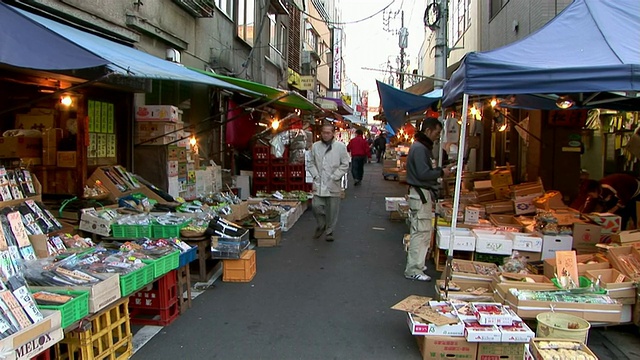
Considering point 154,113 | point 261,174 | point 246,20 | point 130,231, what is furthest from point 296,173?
point 130,231

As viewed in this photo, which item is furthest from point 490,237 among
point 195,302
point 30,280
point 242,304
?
point 30,280

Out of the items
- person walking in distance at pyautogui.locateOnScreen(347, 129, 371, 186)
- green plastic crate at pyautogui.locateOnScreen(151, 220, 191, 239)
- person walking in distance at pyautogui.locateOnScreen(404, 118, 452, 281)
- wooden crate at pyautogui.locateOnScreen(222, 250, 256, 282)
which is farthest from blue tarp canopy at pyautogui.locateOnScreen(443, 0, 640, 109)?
person walking in distance at pyautogui.locateOnScreen(347, 129, 371, 186)

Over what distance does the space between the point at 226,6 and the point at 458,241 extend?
10.4 m

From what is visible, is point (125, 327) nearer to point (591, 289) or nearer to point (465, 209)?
point (591, 289)

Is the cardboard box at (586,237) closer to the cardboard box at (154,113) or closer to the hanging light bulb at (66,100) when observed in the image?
the cardboard box at (154,113)

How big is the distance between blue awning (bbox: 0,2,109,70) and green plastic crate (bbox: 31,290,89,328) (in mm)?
1743

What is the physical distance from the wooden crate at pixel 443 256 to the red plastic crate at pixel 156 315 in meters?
3.68

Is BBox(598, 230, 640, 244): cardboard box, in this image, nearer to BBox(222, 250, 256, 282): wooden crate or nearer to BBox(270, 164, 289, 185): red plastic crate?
BBox(222, 250, 256, 282): wooden crate

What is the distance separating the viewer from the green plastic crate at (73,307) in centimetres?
320

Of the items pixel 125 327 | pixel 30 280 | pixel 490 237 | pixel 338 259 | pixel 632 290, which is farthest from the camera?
pixel 338 259

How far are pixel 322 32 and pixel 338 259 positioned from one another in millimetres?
31581

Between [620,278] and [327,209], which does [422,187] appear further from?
[327,209]

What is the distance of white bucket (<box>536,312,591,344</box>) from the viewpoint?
366cm

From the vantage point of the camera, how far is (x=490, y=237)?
6355 mm
